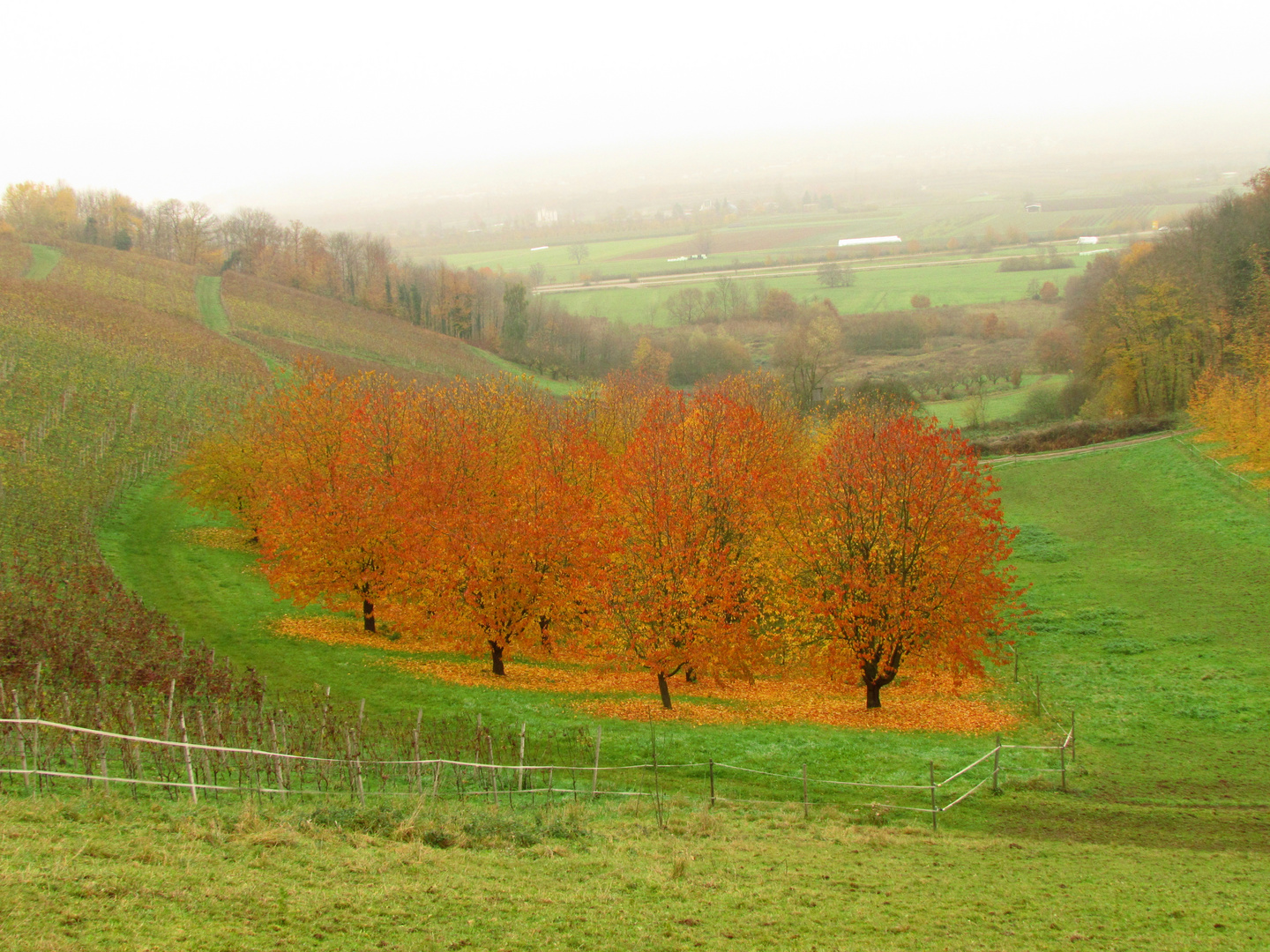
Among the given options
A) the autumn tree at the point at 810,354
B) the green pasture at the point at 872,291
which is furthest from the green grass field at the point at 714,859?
the green pasture at the point at 872,291

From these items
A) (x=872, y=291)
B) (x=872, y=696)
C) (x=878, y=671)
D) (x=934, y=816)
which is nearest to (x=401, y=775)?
(x=934, y=816)

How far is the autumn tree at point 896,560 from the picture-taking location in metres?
33.8

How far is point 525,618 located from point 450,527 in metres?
4.68

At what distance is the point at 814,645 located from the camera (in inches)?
1384

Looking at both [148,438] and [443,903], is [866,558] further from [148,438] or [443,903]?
[148,438]

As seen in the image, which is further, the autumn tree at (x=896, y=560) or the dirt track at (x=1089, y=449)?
the dirt track at (x=1089, y=449)

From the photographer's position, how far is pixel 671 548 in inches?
1353

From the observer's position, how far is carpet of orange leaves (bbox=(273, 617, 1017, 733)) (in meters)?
31.2

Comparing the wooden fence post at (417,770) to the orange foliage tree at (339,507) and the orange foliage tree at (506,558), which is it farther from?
the orange foliage tree at (339,507)

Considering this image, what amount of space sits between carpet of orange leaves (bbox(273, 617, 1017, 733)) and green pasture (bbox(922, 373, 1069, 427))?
57.7 metres

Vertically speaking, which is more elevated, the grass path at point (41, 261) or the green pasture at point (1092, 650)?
the grass path at point (41, 261)

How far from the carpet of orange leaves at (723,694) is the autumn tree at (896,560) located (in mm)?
1406

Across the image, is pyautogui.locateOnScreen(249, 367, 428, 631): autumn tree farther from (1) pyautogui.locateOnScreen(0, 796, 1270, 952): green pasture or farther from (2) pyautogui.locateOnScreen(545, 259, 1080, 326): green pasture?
(2) pyautogui.locateOnScreen(545, 259, 1080, 326): green pasture

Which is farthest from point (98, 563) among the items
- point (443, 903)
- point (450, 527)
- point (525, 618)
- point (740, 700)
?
point (443, 903)
